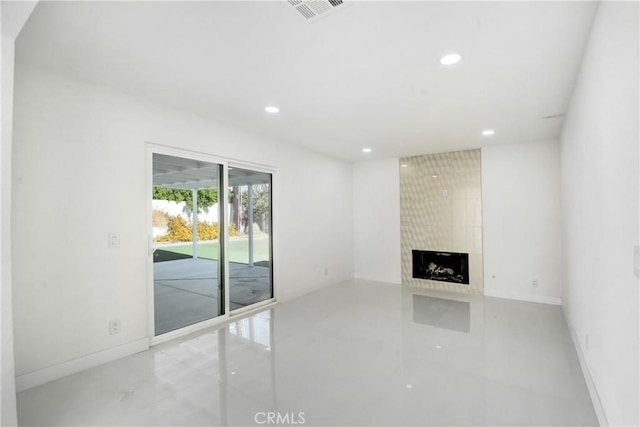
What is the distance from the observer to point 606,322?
72.2 inches

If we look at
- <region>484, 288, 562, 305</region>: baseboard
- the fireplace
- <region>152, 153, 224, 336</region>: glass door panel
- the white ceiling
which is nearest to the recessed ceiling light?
the white ceiling

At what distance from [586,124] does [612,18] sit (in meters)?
1.05

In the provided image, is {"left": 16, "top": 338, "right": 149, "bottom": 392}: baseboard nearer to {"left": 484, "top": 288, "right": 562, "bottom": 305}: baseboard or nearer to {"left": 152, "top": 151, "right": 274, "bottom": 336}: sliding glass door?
{"left": 152, "top": 151, "right": 274, "bottom": 336}: sliding glass door

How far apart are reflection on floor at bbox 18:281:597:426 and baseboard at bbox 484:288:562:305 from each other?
0.86 m

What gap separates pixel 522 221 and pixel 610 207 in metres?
3.58

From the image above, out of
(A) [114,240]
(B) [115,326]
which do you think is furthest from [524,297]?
(A) [114,240]

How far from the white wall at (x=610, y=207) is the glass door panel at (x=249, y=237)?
371cm

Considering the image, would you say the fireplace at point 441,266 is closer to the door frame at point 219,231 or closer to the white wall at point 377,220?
the white wall at point 377,220

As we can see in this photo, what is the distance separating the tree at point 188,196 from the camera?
3471 millimetres

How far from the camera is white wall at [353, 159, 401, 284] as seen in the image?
20.0 ft

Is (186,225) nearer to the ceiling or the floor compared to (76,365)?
nearer to the ceiling

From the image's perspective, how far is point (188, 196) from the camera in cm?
390

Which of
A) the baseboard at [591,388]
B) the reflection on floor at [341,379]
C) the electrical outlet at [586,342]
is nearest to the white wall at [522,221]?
the reflection on floor at [341,379]

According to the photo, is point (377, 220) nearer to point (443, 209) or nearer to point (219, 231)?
point (443, 209)
